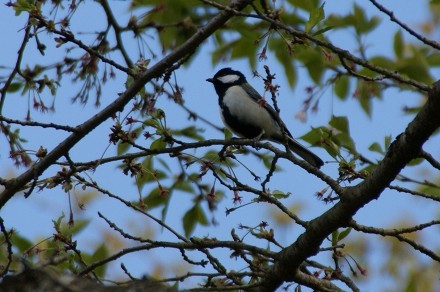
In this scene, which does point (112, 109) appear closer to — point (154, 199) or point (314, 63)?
point (154, 199)

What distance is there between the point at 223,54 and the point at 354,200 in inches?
104

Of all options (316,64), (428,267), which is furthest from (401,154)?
(428,267)

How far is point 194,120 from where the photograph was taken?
234 inches

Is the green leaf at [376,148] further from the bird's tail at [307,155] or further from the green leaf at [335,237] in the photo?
the bird's tail at [307,155]

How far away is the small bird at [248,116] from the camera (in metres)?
5.99

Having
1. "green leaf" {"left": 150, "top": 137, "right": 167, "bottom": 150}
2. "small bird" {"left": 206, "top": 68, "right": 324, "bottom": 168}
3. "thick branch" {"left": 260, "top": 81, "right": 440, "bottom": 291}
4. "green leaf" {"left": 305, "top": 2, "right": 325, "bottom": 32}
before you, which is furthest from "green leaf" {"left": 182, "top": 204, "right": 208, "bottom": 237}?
"green leaf" {"left": 305, "top": 2, "right": 325, "bottom": 32}

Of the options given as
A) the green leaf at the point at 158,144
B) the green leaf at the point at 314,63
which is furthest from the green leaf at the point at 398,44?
the green leaf at the point at 158,144

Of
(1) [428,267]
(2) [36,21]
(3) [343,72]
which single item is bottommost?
(2) [36,21]

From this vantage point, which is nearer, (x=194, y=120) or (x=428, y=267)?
(x=194, y=120)

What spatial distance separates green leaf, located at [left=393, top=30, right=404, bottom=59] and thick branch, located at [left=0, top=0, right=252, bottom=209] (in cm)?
200

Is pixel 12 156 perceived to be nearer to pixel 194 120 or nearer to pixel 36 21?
pixel 36 21

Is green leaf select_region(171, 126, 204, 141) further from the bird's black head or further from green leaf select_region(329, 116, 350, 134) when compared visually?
the bird's black head

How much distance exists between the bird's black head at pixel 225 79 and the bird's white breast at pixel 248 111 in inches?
8.2

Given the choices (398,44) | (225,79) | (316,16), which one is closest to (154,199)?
(316,16)
